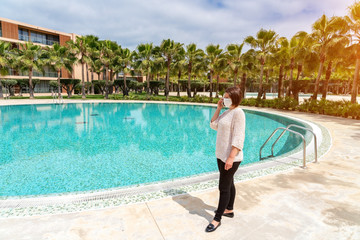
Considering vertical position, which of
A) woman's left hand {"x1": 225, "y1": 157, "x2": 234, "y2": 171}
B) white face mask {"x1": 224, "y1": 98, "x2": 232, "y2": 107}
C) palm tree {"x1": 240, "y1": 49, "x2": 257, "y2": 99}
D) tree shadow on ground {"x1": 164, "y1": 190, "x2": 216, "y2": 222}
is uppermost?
palm tree {"x1": 240, "y1": 49, "x2": 257, "y2": 99}

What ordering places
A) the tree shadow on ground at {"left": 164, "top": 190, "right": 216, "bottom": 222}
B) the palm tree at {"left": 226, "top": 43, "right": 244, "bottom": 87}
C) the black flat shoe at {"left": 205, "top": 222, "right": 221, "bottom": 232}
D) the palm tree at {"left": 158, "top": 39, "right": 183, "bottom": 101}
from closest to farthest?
the black flat shoe at {"left": 205, "top": 222, "right": 221, "bottom": 232} < the tree shadow on ground at {"left": 164, "top": 190, "right": 216, "bottom": 222} < the palm tree at {"left": 226, "top": 43, "right": 244, "bottom": 87} < the palm tree at {"left": 158, "top": 39, "right": 183, "bottom": 101}

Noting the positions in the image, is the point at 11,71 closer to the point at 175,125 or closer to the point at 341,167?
the point at 175,125

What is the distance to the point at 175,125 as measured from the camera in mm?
15289

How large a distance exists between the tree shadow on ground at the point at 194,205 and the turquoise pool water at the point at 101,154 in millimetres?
2842

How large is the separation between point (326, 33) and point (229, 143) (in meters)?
23.5

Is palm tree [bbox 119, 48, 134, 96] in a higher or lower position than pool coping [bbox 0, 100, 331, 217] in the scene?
higher

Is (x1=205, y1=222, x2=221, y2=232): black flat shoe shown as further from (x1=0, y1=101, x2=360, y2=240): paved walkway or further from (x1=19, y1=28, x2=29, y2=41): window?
(x1=19, y1=28, x2=29, y2=41): window

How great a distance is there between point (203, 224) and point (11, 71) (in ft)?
156

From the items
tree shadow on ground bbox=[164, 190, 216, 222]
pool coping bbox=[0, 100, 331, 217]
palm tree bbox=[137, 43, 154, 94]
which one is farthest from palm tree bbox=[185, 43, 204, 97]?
tree shadow on ground bbox=[164, 190, 216, 222]

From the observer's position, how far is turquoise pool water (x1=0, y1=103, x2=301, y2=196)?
629 centimetres

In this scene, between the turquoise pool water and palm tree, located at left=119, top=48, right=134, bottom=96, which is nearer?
the turquoise pool water

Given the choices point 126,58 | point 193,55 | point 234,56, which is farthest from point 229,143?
point 126,58

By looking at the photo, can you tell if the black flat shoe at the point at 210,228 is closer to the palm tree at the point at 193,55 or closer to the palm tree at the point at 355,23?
the palm tree at the point at 355,23

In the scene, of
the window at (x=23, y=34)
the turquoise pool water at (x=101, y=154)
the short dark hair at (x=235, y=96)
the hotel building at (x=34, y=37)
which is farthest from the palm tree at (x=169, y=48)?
the short dark hair at (x=235, y=96)
